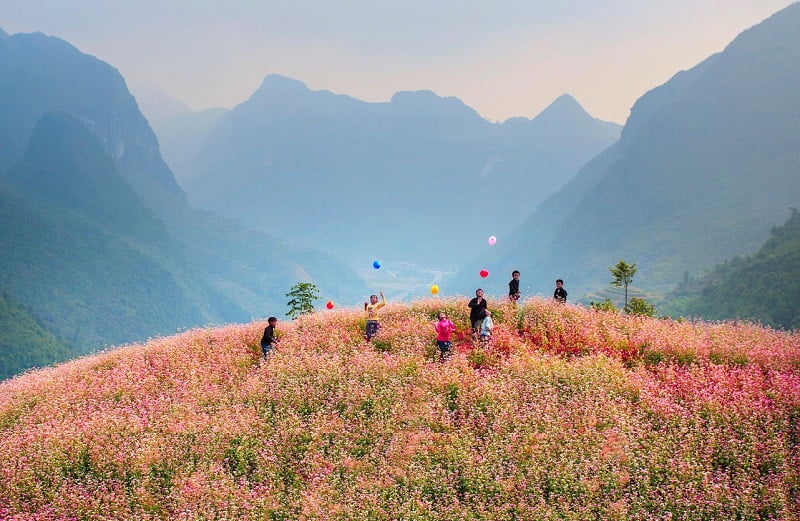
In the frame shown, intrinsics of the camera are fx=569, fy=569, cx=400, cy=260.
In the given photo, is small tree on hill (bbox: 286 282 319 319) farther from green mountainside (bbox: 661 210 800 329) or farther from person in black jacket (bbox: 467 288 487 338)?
green mountainside (bbox: 661 210 800 329)

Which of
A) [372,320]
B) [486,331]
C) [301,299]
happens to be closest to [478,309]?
[486,331]

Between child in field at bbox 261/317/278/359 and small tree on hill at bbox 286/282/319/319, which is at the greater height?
small tree on hill at bbox 286/282/319/319

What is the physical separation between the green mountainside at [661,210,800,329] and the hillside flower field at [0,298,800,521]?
Result: 125 meters

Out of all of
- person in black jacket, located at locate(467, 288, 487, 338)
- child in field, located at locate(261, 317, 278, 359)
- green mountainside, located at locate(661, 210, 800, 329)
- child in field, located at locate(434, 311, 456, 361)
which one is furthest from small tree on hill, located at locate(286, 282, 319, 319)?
green mountainside, located at locate(661, 210, 800, 329)

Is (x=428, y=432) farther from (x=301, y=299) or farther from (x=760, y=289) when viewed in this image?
(x=760, y=289)

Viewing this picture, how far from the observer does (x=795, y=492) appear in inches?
435

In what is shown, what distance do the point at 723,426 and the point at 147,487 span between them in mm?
12684

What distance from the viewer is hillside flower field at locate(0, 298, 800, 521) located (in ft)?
36.6

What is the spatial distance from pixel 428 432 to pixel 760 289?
16182 cm

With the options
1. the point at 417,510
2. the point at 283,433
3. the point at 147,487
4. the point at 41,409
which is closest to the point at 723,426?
the point at 417,510

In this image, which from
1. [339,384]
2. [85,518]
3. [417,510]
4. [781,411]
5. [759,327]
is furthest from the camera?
[759,327]

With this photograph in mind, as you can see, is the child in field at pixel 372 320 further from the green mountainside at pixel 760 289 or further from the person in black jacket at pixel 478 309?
the green mountainside at pixel 760 289

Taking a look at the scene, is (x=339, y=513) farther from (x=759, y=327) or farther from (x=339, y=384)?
(x=759, y=327)

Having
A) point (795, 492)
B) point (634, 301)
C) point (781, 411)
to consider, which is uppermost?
point (634, 301)
